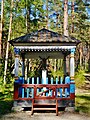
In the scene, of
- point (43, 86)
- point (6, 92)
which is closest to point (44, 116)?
point (43, 86)

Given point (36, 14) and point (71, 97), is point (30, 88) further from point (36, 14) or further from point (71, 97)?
point (36, 14)

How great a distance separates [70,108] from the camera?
11648 millimetres

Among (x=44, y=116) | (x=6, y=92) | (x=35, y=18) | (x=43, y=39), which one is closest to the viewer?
(x=44, y=116)

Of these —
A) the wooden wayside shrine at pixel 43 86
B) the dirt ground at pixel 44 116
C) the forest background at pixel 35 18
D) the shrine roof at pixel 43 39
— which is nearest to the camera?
the dirt ground at pixel 44 116

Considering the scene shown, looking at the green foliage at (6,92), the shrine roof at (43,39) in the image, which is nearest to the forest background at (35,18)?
the green foliage at (6,92)

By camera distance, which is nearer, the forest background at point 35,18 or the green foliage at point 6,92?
the green foliage at point 6,92

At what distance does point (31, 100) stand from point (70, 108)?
191cm

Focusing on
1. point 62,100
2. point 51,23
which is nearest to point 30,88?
point 62,100

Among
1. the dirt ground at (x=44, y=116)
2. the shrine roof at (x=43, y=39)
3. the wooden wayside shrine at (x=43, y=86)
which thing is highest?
the shrine roof at (x=43, y=39)

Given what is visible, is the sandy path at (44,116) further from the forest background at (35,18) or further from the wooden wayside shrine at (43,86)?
the forest background at (35,18)

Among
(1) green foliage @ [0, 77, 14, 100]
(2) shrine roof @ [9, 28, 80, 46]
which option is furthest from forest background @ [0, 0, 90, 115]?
(2) shrine roof @ [9, 28, 80, 46]

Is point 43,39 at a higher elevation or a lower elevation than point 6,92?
higher

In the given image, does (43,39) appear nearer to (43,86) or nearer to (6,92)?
(43,86)

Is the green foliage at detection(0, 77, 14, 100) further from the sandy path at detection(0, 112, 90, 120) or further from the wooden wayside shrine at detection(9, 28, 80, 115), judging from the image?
the sandy path at detection(0, 112, 90, 120)
